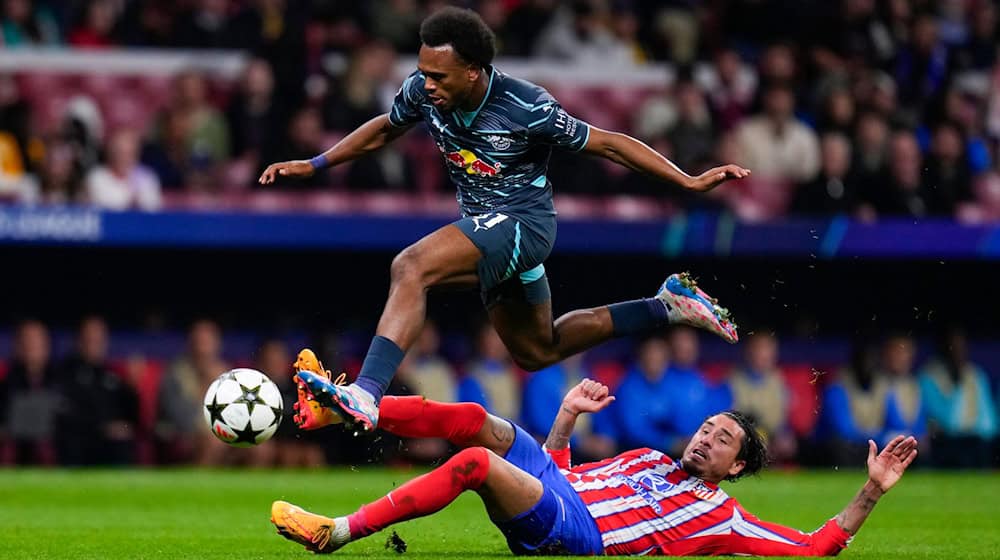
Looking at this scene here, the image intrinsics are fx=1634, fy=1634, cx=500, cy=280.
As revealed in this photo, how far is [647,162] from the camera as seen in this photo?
812 centimetres

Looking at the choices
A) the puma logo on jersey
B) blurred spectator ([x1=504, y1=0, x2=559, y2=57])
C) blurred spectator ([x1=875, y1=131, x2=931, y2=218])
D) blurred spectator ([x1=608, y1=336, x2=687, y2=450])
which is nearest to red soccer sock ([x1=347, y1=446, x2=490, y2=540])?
the puma logo on jersey

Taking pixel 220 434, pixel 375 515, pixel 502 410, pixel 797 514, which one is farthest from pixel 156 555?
pixel 502 410

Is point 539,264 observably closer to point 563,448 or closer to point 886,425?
point 563,448

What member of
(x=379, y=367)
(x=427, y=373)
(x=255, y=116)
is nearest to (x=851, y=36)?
(x=427, y=373)

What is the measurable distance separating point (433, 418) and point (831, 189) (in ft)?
30.2

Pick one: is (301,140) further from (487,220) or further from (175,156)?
(487,220)

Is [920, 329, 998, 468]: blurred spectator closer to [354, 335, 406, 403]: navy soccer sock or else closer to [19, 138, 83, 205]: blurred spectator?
[19, 138, 83, 205]: blurred spectator

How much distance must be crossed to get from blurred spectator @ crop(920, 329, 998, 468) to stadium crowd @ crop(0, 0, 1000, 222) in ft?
5.35

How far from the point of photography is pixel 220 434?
775 cm

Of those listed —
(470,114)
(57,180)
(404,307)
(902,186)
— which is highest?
(470,114)

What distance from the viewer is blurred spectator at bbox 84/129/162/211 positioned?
48.6 feet

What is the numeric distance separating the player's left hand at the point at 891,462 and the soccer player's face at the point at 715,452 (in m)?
0.63

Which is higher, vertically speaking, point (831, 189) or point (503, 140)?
point (503, 140)

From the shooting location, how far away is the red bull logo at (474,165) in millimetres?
8289
